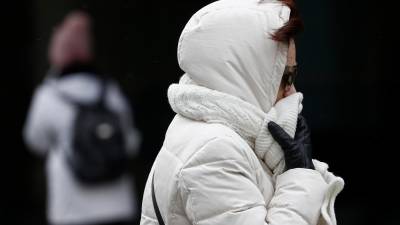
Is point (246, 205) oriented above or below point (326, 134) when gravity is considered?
above

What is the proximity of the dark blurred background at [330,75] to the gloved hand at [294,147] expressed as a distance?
4.17m

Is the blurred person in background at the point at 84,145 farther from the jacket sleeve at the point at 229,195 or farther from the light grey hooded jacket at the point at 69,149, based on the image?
the jacket sleeve at the point at 229,195

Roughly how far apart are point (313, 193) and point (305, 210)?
0.06 metres

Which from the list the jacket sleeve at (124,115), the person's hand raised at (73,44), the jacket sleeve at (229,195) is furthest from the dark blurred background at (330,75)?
the jacket sleeve at (229,195)

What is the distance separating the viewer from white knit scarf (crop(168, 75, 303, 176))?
3.17 meters

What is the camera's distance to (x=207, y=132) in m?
3.14

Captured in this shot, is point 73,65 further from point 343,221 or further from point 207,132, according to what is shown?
point 207,132

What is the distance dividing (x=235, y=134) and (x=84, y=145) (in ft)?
12.0

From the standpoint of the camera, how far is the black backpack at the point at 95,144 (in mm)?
6703

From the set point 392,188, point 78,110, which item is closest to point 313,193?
point 78,110

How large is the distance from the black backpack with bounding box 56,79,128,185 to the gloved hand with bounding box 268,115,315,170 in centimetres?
356

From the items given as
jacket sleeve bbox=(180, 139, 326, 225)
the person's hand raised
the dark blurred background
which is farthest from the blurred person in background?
jacket sleeve bbox=(180, 139, 326, 225)

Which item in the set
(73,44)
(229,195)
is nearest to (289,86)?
(229,195)

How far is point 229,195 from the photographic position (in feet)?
10.0
